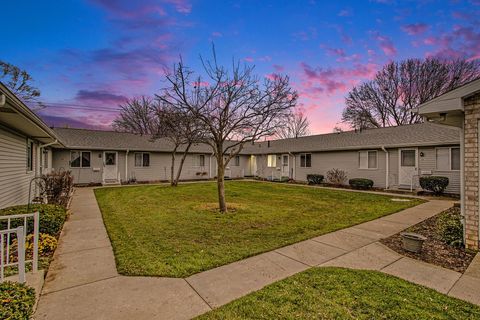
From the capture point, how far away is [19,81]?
17828mm

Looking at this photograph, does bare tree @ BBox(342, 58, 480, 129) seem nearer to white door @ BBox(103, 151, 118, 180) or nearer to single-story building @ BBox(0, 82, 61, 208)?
white door @ BBox(103, 151, 118, 180)

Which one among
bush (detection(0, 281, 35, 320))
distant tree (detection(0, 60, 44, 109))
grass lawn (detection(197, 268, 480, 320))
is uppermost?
distant tree (detection(0, 60, 44, 109))

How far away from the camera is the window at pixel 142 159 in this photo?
18625 mm

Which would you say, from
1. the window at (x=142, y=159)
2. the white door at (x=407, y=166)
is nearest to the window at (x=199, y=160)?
the window at (x=142, y=159)

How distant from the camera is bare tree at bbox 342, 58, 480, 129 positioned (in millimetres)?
21906

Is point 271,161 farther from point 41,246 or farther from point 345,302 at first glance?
point 345,302

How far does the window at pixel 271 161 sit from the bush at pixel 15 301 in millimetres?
20589

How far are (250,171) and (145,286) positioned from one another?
22.1 m

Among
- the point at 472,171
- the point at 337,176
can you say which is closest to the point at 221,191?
the point at 472,171

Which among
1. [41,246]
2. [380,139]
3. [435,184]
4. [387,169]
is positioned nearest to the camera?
[41,246]

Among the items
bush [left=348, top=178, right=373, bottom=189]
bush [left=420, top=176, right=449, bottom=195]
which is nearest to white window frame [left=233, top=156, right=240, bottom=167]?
bush [left=348, top=178, right=373, bottom=189]

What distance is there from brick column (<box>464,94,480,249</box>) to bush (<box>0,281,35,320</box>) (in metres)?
6.93

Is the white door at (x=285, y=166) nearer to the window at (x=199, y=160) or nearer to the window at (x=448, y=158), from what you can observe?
the window at (x=199, y=160)

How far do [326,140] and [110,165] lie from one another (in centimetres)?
1699
